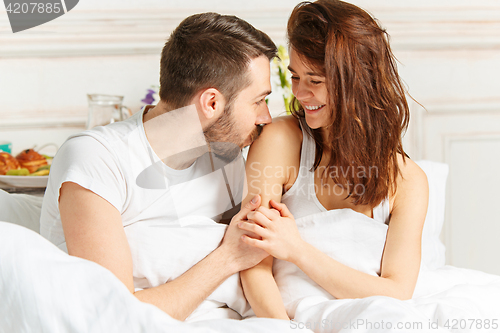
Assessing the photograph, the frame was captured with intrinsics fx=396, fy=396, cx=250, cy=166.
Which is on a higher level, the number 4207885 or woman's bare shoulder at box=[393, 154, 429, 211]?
the number 4207885

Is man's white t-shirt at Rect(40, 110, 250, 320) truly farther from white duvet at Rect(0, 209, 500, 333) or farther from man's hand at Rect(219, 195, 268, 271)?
white duvet at Rect(0, 209, 500, 333)

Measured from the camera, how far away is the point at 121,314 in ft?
2.15

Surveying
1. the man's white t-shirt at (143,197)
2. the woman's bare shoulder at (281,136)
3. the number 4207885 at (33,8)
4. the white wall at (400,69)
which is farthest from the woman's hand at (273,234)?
the number 4207885 at (33,8)

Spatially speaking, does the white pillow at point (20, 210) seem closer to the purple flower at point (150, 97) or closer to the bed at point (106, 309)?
the bed at point (106, 309)

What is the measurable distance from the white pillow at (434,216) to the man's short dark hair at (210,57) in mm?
860

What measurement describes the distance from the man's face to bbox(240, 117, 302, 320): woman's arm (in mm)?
41

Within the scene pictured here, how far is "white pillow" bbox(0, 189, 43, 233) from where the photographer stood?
116 centimetres

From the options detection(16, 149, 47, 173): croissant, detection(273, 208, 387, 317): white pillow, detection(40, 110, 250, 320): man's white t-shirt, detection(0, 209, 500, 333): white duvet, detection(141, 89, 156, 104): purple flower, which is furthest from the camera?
detection(141, 89, 156, 104): purple flower

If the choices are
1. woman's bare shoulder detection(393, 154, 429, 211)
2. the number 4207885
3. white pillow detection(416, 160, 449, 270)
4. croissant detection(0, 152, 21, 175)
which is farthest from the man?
the number 4207885

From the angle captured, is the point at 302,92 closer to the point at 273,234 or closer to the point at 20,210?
the point at 273,234

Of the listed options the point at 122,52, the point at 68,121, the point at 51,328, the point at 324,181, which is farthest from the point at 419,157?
the point at 51,328

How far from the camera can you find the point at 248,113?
1.15m

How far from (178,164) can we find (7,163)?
77 cm

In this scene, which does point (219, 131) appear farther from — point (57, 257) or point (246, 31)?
point (57, 257)
